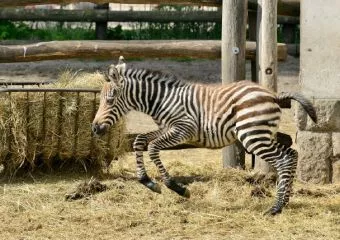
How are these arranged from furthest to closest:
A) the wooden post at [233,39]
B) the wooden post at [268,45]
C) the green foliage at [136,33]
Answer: the green foliage at [136,33] → the wooden post at [233,39] → the wooden post at [268,45]

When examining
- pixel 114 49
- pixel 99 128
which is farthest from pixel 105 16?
pixel 99 128

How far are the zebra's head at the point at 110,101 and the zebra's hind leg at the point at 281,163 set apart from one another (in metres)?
1.33

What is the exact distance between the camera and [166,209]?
764 cm

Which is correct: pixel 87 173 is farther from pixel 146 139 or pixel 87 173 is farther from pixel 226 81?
pixel 226 81

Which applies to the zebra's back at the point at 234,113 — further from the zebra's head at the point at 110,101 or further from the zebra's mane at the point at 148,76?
the zebra's head at the point at 110,101

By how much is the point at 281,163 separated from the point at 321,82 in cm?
144

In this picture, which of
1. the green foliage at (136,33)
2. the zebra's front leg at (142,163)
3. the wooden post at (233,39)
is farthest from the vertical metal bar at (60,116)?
the green foliage at (136,33)

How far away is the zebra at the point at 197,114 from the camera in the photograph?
25.2ft

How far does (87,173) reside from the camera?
8.92 meters

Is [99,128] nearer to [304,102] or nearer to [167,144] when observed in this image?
[167,144]

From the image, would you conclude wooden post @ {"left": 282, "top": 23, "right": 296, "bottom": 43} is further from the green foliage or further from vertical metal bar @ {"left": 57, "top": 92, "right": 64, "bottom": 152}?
vertical metal bar @ {"left": 57, "top": 92, "right": 64, "bottom": 152}

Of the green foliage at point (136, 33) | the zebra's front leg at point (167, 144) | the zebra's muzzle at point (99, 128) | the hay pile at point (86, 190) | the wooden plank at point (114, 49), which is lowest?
the hay pile at point (86, 190)

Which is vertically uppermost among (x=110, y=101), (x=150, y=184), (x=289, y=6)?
(x=289, y=6)

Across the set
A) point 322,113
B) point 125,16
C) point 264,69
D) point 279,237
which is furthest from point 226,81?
point 125,16
